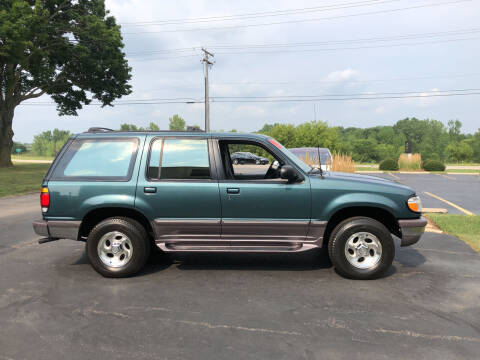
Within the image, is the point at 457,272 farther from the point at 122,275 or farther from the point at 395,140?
the point at 395,140

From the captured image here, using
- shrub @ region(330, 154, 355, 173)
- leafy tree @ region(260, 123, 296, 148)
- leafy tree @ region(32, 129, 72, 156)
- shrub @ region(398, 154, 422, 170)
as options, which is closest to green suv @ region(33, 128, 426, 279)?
shrub @ region(330, 154, 355, 173)

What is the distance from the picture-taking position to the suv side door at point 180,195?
4750mm

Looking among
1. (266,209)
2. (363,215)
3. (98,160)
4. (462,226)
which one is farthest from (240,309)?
(462,226)

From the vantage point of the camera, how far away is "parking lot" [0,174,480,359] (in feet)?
10.1

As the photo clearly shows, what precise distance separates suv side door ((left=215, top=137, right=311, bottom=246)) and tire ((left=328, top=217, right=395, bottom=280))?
0.45 metres

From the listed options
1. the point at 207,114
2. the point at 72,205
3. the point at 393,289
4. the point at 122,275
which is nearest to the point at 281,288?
the point at 393,289

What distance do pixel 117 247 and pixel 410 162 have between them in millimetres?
30929

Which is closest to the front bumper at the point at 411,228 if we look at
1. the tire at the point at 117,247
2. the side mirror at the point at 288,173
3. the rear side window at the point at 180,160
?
the side mirror at the point at 288,173

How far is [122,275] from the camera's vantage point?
15.9ft

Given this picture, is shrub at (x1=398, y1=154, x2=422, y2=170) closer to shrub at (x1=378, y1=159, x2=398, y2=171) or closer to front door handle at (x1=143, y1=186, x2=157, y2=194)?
shrub at (x1=378, y1=159, x2=398, y2=171)

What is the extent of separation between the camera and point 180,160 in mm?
4887

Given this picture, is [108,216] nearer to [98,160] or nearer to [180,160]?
[98,160]

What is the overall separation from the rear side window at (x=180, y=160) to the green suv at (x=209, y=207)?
0.5 inches

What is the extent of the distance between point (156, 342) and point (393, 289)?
283cm
